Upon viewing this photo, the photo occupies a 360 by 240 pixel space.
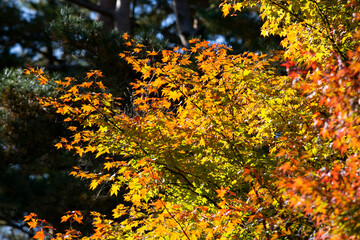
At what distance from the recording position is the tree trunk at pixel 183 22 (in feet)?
37.9

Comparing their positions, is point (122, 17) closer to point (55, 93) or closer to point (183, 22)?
point (183, 22)

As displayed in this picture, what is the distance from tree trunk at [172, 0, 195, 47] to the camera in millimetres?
11562

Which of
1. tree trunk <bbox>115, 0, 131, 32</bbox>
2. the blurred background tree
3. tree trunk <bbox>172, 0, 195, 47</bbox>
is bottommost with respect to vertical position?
the blurred background tree

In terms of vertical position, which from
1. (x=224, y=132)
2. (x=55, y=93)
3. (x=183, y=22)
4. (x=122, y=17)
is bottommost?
(x=224, y=132)

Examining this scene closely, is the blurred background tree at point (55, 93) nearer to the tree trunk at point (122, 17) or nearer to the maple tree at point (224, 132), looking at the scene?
the tree trunk at point (122, 17)

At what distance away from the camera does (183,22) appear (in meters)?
11.8

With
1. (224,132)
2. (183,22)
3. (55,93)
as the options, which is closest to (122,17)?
(183,22)

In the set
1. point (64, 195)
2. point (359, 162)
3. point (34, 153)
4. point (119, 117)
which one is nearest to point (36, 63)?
point (34, 153)

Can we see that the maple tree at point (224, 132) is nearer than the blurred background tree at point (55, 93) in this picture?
Yes

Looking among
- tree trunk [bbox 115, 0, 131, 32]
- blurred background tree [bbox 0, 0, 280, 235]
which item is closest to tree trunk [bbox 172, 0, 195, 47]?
blurred background tree [bbox 0, 0, 280, 235]

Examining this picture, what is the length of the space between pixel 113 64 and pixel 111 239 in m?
5.91

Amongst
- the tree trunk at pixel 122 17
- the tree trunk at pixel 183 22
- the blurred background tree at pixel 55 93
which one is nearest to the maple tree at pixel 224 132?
the blurred background tree at pixel 55 93

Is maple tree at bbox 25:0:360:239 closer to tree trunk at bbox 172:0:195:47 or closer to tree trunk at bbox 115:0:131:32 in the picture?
tree trunk at bbox 172:0:195:47

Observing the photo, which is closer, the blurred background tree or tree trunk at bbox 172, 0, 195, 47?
the blurred background tree
